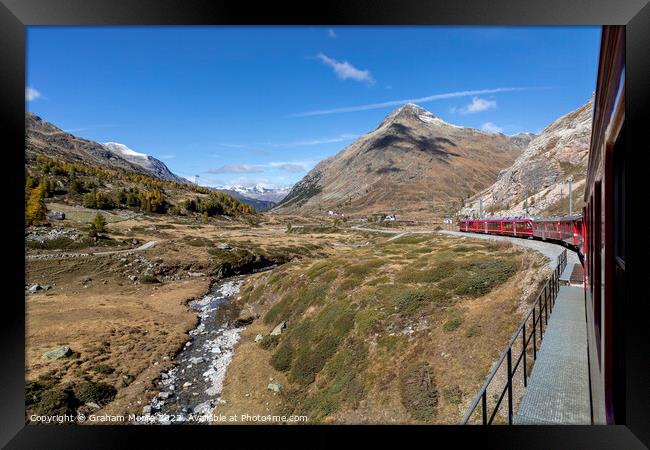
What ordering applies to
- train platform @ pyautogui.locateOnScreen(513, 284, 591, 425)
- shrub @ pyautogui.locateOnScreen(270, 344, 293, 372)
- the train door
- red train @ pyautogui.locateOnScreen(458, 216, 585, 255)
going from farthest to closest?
red train @ pyautogui.locateOnScreen(458, 216, 585, 255), shrub @ pyautogui.locateOnScreen(270, 344, 293, 372), train platform @ pyautogui.locateOnScreen(513, 284, 591, 425), the train door

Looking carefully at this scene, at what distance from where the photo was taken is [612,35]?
11.7 feet

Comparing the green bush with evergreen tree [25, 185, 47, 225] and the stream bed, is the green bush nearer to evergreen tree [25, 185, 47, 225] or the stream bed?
the stream bed

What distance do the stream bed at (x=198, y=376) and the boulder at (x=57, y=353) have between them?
737 centimetres

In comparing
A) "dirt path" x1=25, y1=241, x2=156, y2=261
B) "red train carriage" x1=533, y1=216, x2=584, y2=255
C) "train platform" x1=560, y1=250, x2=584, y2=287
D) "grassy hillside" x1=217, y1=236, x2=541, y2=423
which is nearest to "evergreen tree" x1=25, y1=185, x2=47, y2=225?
"dirt path" x1=25, y1=241, x2=156, y2=261

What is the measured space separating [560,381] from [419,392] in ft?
24.3

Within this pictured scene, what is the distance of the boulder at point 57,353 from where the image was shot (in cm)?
2068

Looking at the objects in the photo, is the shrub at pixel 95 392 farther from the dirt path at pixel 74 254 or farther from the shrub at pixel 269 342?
the dirt path at pixel 74 254

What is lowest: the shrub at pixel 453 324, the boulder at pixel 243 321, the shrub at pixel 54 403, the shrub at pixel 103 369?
the shrub at pixel 54 403

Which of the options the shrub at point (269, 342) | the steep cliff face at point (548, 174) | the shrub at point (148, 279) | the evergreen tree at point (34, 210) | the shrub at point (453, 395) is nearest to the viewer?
the shrub at point (453, 395)

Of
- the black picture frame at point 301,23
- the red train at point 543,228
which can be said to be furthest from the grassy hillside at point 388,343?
the black picture frame at point 301,23

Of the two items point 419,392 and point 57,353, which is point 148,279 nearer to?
point 57,353

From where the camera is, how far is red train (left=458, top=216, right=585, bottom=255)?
2392 centimetres

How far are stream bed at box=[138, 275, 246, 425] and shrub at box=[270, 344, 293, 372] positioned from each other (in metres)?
3.18
